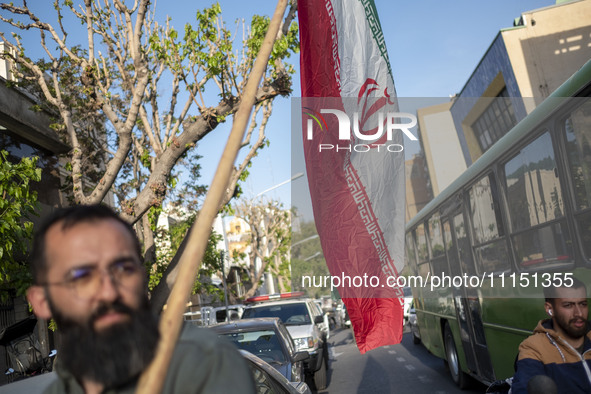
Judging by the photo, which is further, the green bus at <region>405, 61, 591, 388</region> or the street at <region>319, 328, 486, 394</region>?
the street at <region>319, 328, 486, 394</region>

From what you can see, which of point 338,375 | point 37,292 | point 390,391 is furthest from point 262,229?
point 37,292

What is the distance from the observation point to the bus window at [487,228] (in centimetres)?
A: 721

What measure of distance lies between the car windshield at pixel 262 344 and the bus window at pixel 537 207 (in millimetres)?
3320

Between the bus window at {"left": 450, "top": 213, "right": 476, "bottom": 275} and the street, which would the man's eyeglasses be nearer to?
the bus window at {"left": 450, "top": 213, "right": 476, "bottom": 275}

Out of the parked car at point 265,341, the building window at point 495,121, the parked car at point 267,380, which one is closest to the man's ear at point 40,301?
the parked car at point 267,380

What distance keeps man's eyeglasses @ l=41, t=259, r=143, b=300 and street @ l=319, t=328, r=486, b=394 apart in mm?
10017

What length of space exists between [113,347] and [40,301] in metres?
0.20

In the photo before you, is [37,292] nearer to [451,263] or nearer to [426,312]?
[451,263]

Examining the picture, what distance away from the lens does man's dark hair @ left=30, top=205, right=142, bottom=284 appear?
114cm

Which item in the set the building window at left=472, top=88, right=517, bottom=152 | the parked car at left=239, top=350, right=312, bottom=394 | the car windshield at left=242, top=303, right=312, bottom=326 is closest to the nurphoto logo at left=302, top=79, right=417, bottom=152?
the parked car at left=239, top=350, right=312, bottom=394

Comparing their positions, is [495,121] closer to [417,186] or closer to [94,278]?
[417,186]

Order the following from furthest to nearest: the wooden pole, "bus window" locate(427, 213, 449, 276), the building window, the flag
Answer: the building window
"bus window" locate(427, 213, 449, 276)
the flag
the wooden pole

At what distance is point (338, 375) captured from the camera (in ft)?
46.4

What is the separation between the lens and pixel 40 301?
115 cm
